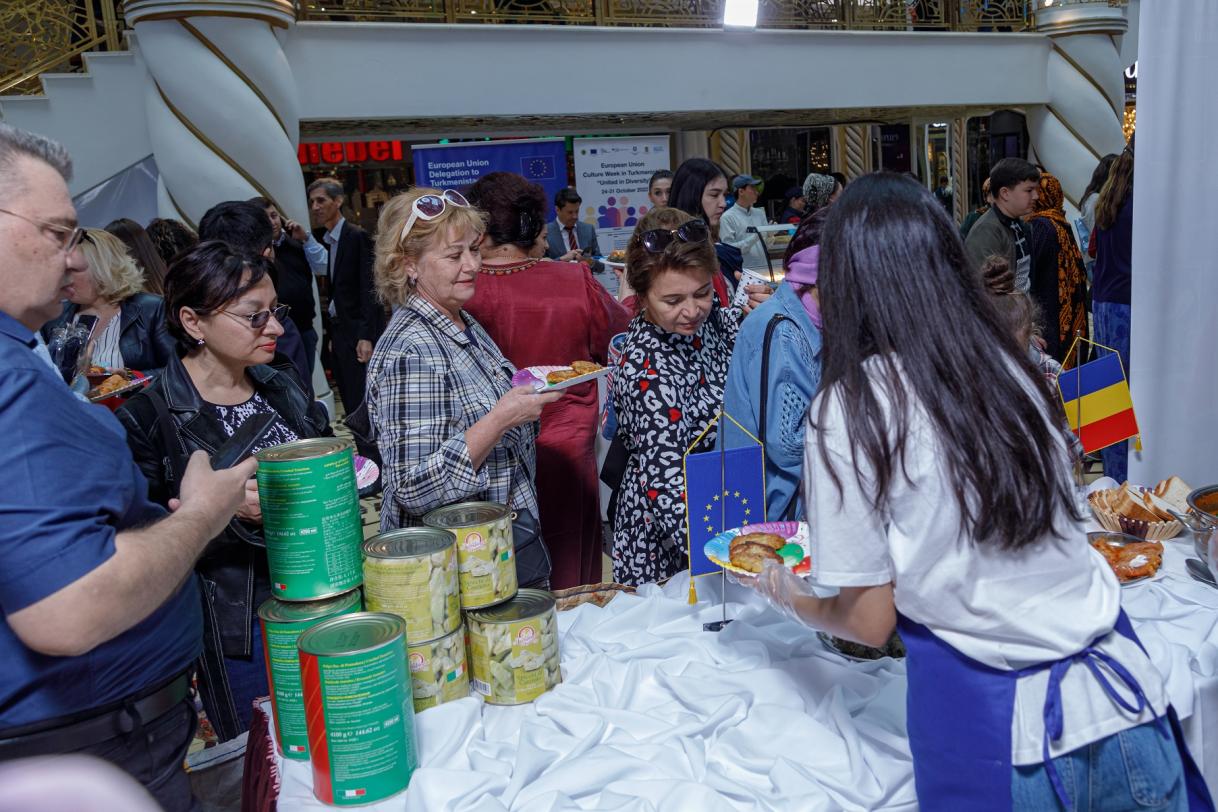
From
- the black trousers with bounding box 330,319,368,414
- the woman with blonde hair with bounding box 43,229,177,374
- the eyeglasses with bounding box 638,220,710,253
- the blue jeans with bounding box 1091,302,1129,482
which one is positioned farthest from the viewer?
the black trousers with bounding box 330,319,368,414

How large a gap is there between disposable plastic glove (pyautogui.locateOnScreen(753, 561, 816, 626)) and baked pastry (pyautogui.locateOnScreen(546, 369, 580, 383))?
0.88 meters

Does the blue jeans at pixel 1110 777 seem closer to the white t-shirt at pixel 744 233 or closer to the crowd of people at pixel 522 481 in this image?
the crowd of people at pixel 522 481

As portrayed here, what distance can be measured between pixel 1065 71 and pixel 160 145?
895cm

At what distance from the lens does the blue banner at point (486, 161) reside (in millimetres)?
8125

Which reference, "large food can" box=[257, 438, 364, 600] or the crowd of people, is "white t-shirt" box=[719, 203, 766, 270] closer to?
the crowd of people

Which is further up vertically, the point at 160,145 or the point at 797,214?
the point at 160,145

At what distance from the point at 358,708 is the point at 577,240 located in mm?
6491

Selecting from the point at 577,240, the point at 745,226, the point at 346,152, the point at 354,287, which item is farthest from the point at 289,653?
the point at 346,152

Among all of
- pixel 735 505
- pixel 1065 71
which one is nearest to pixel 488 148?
pixel 1065 71

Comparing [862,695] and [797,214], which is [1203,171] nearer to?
[862,695]

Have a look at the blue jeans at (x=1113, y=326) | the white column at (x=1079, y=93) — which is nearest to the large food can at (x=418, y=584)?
the blue jeans at (x=1113, y=326)

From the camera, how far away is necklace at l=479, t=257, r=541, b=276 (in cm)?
286

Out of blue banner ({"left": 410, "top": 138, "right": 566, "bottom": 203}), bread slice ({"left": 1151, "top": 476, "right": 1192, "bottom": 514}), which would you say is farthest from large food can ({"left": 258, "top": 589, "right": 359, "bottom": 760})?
blue banner ({"left": 410, "top": 138, "right": 566, "bottom": 203})

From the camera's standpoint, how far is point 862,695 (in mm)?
1627
